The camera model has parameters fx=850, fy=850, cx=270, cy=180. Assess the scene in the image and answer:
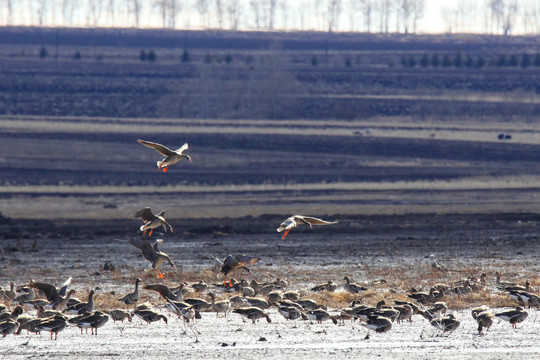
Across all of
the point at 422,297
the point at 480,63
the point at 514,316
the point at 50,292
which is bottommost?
the point at 422,297

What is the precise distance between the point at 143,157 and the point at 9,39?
161ft

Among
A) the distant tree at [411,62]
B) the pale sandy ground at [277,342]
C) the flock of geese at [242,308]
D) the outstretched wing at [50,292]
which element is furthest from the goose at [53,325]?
the distant tree at [411,62]

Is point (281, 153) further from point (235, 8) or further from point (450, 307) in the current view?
point (235, 8)

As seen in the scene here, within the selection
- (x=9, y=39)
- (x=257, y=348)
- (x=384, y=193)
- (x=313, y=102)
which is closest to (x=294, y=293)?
(x=257, y=348)

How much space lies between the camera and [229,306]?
15102 millimetres

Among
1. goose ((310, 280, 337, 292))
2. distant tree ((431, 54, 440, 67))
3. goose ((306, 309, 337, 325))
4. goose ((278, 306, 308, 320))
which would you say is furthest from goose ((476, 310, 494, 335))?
distant tree ((431, 54, 440, 67))

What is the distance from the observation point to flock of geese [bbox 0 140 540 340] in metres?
13.1

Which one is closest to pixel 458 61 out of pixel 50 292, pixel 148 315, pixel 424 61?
pixel 424 61

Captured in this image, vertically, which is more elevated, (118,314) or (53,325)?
(53,325)

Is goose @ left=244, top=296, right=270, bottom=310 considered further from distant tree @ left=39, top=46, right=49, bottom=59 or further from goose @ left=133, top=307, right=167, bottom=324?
distant tree @ left=39, top=46, right=49, bottom=59

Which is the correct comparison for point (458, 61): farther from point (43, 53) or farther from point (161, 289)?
point (161, 289)

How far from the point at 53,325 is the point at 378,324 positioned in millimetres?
4920

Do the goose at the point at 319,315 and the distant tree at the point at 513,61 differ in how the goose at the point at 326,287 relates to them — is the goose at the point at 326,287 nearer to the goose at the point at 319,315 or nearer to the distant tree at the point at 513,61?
the goose at the point at 319,315

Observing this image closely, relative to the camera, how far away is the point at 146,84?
7838cm
